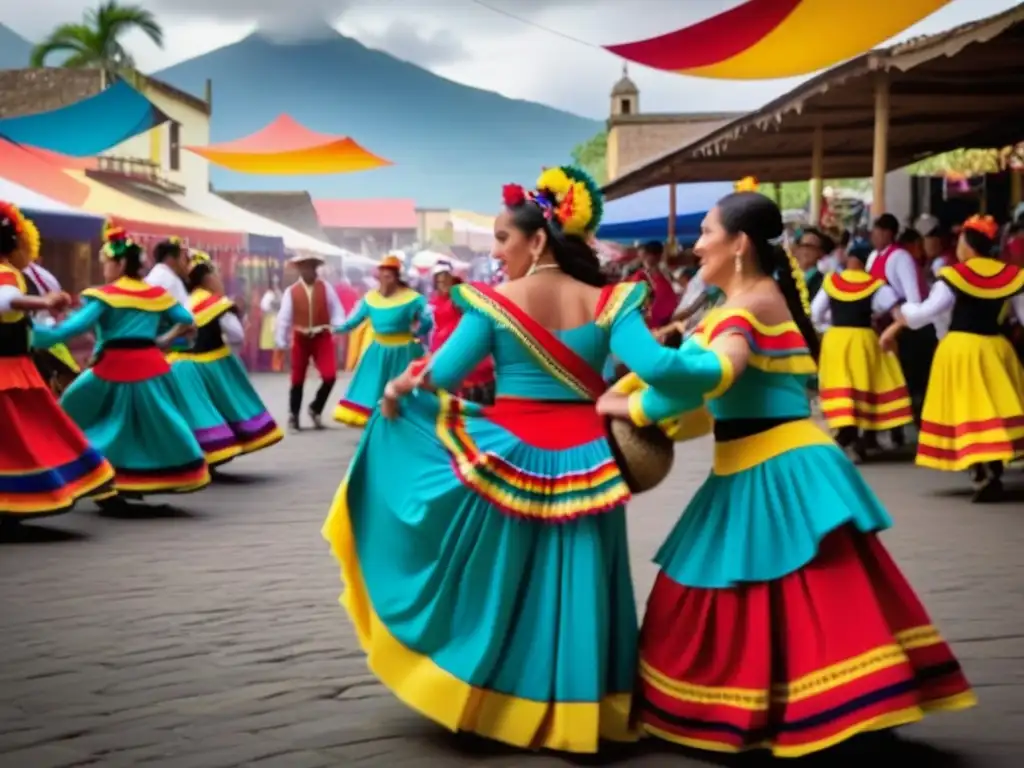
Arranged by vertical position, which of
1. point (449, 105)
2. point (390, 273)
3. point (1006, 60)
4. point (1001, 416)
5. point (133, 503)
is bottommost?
point (133, 503)

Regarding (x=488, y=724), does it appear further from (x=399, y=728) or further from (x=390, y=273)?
(x=390, y=273)

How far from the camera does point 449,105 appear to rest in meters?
183

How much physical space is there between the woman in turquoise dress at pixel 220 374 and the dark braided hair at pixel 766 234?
6529 mm

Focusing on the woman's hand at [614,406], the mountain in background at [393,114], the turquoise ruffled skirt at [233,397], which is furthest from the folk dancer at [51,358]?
the mountain in background at [393,114]

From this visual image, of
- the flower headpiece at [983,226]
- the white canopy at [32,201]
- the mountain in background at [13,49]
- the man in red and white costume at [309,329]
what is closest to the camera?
the flower headpiece at [983,226]

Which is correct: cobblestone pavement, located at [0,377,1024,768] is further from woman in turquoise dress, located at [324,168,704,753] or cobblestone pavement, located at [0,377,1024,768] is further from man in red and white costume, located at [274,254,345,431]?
man in red and white costume, located at [274,254,345,431]

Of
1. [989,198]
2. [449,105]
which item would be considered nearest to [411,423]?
[989,198]

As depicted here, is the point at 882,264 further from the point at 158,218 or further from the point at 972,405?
the point at 158,218

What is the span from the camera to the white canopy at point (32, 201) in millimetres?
16516

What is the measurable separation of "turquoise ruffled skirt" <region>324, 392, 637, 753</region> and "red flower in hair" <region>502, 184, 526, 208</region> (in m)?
0.64

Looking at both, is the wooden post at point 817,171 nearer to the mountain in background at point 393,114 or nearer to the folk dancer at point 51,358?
the folk dancer at point 51,358

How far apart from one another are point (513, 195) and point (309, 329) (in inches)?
391

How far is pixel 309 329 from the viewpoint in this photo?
14.1 metres

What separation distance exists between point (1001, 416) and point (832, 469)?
5249mm
